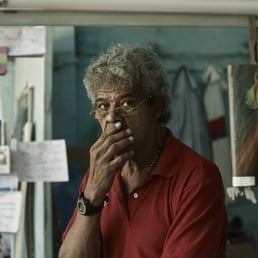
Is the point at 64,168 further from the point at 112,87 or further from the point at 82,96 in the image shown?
the point at 112,87

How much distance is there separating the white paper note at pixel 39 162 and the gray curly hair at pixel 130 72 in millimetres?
517

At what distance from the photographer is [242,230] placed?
2387 mm

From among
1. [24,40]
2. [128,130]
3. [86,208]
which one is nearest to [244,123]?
[128,130]

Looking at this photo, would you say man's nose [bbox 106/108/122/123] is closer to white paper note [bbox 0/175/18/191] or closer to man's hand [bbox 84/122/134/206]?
man's hand [bbox 84/122/134/206]

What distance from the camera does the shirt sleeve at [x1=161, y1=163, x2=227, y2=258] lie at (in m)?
1.52

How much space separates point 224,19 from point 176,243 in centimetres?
104

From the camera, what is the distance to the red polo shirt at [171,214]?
5.05ft

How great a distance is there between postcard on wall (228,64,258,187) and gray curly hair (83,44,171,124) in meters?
A: 0.45

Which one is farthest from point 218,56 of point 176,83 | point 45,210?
point 45,210

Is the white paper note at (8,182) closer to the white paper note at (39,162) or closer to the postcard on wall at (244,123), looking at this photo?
the white paper note at (39,162)

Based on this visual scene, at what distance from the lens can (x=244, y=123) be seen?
213 centimetres

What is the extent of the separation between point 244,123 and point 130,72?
0.65 meters

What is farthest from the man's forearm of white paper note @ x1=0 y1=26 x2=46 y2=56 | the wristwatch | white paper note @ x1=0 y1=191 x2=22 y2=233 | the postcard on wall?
white paper note @ x1=0 y1=26 x2=46 y2=56

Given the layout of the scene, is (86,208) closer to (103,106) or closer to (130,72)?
(103,106)
